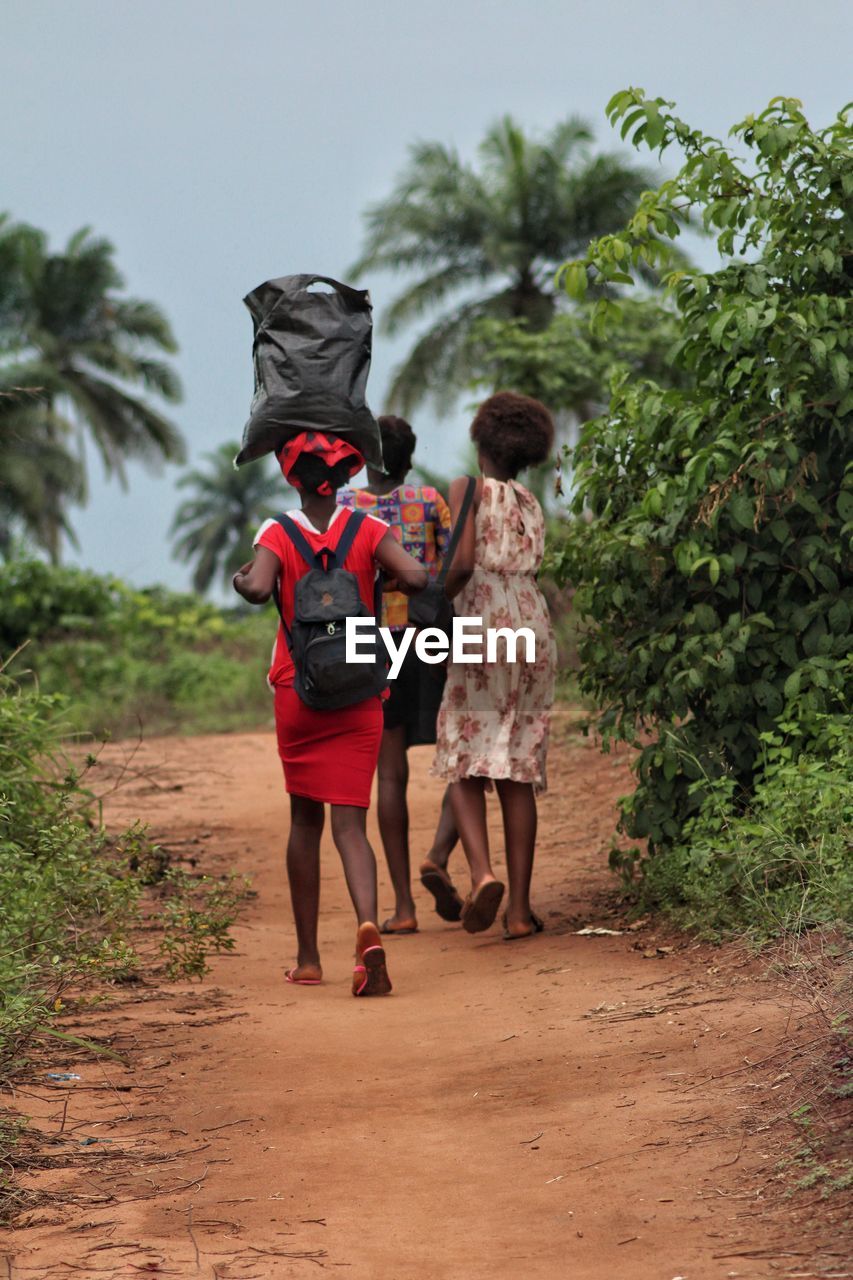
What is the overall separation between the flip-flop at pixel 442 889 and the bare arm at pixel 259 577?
5.41ft

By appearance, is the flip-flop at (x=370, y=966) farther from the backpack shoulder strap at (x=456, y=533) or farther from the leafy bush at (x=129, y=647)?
the leafy bush at (x=129, y=647)

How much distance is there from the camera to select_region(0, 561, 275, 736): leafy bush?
57.9 feet

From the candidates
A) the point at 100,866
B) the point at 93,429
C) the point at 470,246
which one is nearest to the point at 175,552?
the point at 93,429

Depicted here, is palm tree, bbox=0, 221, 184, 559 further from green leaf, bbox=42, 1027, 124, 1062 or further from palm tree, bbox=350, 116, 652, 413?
green leaf, bbox=42, 1027, 124, 1062

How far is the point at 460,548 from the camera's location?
5.97 m

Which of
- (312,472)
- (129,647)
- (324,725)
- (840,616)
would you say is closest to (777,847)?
(840,616)

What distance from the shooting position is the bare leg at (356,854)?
5.31m

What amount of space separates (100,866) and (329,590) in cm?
157

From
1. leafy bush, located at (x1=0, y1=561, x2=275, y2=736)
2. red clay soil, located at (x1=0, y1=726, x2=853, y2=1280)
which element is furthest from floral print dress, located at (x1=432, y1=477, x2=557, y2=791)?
leafy bush, located at (x1=0, y1=561, x2=275, y2=736)

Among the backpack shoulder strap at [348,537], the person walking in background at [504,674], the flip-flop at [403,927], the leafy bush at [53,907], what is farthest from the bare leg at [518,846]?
the backpack shoulder strap at [348,537]

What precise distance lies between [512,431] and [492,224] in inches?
1048

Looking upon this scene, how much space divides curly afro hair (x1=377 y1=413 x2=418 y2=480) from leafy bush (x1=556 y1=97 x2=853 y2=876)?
→ 0.84 meters

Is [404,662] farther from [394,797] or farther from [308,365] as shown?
[308,365]

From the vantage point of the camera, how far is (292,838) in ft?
18.3
